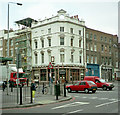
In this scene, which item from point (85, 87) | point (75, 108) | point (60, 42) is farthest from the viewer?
point (60, 42)

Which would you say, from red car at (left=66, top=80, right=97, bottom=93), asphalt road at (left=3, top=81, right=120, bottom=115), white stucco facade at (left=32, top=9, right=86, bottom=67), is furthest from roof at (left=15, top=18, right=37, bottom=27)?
asphalt road at (left=3, top=81, right=120, bottom=115)

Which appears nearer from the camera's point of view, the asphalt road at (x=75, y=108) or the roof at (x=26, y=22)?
the asphalt road at (x=75, y=108)

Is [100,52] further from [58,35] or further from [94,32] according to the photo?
[58,35]

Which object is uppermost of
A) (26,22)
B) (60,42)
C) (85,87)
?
(26,22)

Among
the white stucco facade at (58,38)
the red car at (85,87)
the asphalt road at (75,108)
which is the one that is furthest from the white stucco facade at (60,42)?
the asphalt road at (75,108)

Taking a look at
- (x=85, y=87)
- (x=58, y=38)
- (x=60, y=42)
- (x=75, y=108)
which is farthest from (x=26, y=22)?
(x=75, y=108)

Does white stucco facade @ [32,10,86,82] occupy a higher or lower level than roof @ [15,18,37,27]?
lower

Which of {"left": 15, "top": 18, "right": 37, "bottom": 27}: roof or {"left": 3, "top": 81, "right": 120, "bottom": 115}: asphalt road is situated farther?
{"left": 15, "top": 18, "right": 37, "bottom": 27}: roof

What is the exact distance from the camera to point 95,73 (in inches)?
2111

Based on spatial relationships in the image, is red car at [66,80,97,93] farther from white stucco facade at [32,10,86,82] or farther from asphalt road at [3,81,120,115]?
white stucco facade at [32,10,86,82]

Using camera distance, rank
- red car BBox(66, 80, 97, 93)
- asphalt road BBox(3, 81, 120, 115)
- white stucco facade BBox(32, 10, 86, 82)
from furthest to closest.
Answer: white stucco facade BBox(32, 10, 86, 82), red car BBox(66, 80, 97, 93), asphalt road BBox(3, 81, 120, 115)

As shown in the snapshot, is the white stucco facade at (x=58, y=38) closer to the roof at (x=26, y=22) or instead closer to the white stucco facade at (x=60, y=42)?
the white stucco facade at (x=60, y=42)

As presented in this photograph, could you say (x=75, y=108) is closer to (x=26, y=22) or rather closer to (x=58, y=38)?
(x=58, y=38)

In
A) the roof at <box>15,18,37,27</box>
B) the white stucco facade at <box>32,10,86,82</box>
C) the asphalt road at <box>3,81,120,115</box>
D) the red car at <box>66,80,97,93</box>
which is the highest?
the roof at <box>15,18,37,27</box>
